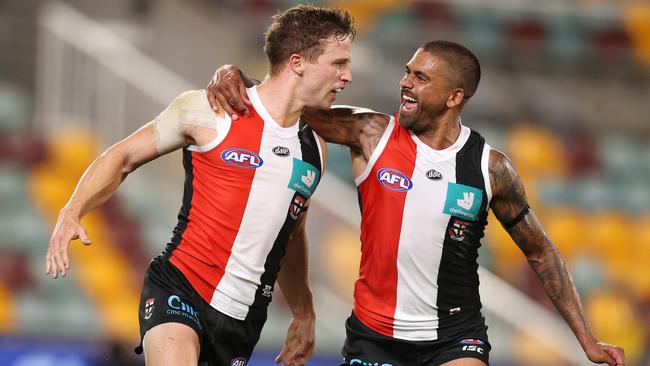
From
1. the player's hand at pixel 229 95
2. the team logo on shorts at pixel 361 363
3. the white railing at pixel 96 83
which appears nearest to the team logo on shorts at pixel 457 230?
the team logo on shorts at pixel 361 363

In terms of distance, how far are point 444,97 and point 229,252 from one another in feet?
4.52

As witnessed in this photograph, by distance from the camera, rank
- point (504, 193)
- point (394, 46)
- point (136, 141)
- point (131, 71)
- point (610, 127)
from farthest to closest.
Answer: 1. point (610, 127)
2. point (394, 46)
3. point (131, 71)
4. point (504, 193)
5. point (136, 141)

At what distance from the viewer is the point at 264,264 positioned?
5.38m

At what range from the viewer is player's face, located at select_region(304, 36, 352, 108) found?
547 cm

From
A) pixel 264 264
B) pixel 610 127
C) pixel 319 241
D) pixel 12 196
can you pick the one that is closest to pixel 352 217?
pixel 319 241

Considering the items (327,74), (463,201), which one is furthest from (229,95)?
(463,201)

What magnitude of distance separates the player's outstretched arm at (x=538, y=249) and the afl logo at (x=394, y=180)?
432 millimetres

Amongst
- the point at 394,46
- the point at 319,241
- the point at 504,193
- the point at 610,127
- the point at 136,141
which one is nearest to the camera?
the point at 136,141

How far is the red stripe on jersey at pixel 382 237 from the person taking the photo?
5.50 metres

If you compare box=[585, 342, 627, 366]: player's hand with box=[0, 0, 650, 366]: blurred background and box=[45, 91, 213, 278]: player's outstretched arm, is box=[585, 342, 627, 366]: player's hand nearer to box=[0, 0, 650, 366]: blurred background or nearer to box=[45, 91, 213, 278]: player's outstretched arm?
box=[45, 91, 213, 278]: player's outstretched arm

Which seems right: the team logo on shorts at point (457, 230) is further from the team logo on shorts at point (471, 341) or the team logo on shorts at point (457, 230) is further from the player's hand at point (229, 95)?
the player's hand at point (229, 95)

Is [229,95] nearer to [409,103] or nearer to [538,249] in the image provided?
[409,103]

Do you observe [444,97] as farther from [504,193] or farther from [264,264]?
[264,264]

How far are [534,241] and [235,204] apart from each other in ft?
5.23
